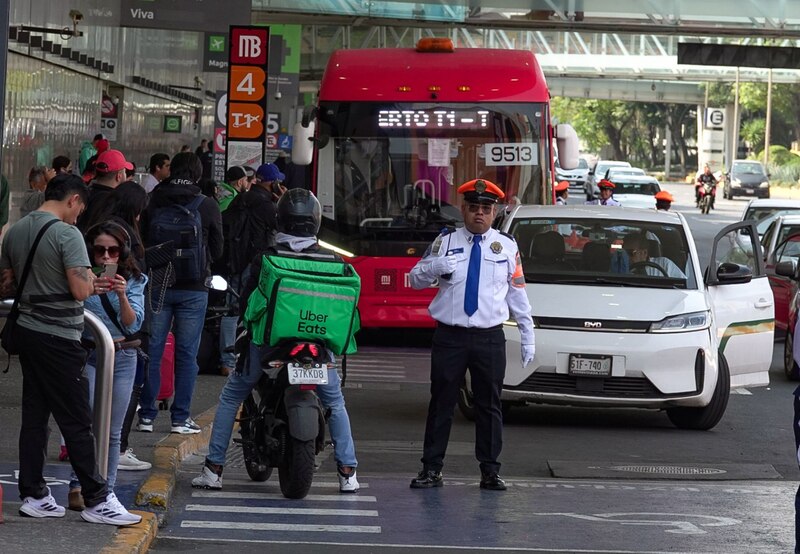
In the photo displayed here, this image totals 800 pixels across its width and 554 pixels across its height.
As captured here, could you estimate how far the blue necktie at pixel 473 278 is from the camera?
31.8ft

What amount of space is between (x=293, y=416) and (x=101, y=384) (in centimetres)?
135

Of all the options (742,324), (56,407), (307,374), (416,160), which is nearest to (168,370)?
(307,374)

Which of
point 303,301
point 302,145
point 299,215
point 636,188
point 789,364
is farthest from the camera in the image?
point 636,188

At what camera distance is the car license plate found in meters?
12.2

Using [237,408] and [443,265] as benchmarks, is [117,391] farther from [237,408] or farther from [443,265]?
[443,265]

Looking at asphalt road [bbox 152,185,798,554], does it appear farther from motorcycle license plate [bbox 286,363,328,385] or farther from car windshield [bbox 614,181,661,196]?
car windshield [bbox 614,181,661,196]

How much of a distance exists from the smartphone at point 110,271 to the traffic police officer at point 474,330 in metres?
2.44

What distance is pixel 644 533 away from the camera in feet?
27.9

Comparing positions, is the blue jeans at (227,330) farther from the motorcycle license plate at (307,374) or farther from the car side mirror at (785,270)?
the motorcycle license plate at (307,374)

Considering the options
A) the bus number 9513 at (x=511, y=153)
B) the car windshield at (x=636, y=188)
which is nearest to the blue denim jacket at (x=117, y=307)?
the bus number 9513 at (x=511, y=153)

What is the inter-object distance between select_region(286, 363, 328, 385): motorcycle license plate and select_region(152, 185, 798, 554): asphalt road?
69 centimetres

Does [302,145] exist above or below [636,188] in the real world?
above

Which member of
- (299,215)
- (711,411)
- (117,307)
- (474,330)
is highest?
(299,215)

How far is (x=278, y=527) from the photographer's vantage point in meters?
8.33
